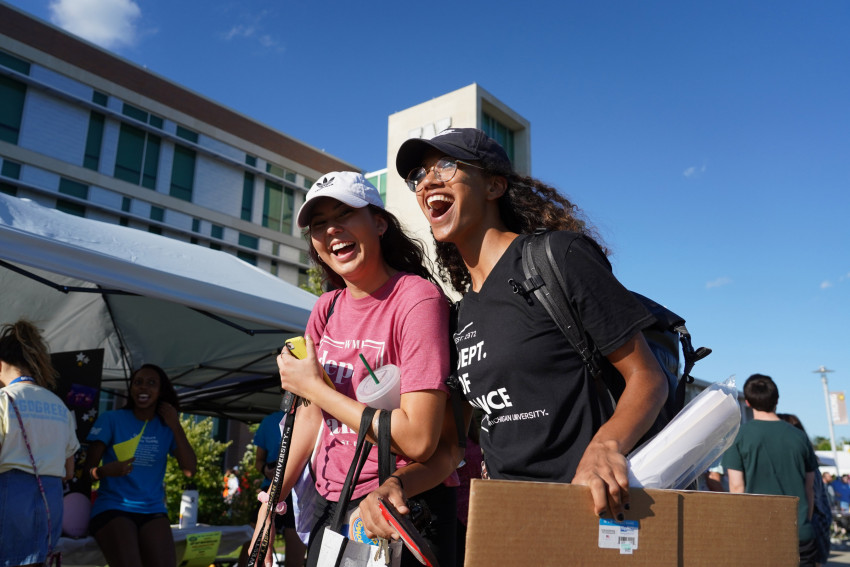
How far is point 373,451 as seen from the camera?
1824mm

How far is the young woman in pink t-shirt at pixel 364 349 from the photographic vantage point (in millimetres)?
1703

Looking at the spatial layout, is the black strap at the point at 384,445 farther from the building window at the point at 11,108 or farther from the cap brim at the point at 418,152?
the building window at the point at 11,108

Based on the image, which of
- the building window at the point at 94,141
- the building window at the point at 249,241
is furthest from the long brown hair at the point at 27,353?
the building window at the point at 249,241

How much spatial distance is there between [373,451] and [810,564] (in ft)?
13.6

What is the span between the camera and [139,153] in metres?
23.0

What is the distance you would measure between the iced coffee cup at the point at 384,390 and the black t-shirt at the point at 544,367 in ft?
0.69

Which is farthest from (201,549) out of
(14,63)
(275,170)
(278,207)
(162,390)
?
(275,170)

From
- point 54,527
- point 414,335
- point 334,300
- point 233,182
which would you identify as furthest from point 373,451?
point 233,182

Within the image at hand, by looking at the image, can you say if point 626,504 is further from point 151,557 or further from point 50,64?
point 50,64

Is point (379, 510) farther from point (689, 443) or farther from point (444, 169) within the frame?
point (444, 169)

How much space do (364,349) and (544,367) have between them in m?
0.66

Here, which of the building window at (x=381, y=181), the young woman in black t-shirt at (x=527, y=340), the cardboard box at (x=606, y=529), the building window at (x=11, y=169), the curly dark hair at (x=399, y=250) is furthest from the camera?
the building window at (x=381, y=181)

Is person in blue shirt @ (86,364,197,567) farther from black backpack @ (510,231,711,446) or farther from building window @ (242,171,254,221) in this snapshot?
building window @ (242,171,254,221)

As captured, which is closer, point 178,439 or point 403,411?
point 403,411
